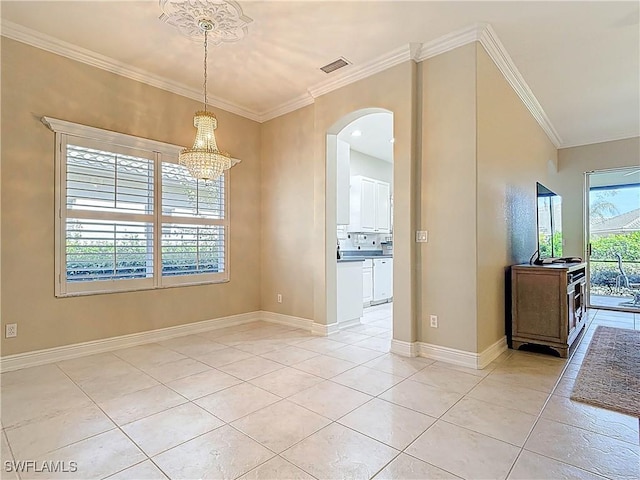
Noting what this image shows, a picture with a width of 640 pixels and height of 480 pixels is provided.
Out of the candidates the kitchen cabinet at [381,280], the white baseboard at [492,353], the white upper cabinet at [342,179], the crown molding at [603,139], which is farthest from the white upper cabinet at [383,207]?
the white baseboard at [492,353]

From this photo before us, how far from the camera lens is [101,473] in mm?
1664

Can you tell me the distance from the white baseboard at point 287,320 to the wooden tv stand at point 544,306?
2.38 m

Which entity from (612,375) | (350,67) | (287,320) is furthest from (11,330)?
(612,375)

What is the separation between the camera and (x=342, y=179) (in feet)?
16.3

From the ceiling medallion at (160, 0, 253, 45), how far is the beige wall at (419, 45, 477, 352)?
1.80 meters

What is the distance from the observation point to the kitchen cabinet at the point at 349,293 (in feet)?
15.1

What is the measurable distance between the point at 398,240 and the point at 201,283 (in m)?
2.56

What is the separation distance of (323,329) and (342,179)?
2102 millimetres

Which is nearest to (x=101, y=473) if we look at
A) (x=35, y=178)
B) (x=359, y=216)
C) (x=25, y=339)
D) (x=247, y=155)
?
(x=25, y=339)

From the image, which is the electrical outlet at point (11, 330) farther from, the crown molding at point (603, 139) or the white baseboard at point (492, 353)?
the crown molding at point (603, 139)

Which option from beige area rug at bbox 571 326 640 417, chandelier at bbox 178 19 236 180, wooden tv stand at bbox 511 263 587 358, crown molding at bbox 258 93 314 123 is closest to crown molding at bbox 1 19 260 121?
crown molding at bbox 258 93 314 123

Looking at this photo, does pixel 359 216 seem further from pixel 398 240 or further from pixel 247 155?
pixel 398 240

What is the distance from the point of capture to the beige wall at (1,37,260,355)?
3.08m

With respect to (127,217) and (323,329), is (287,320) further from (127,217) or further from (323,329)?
(127,217)
